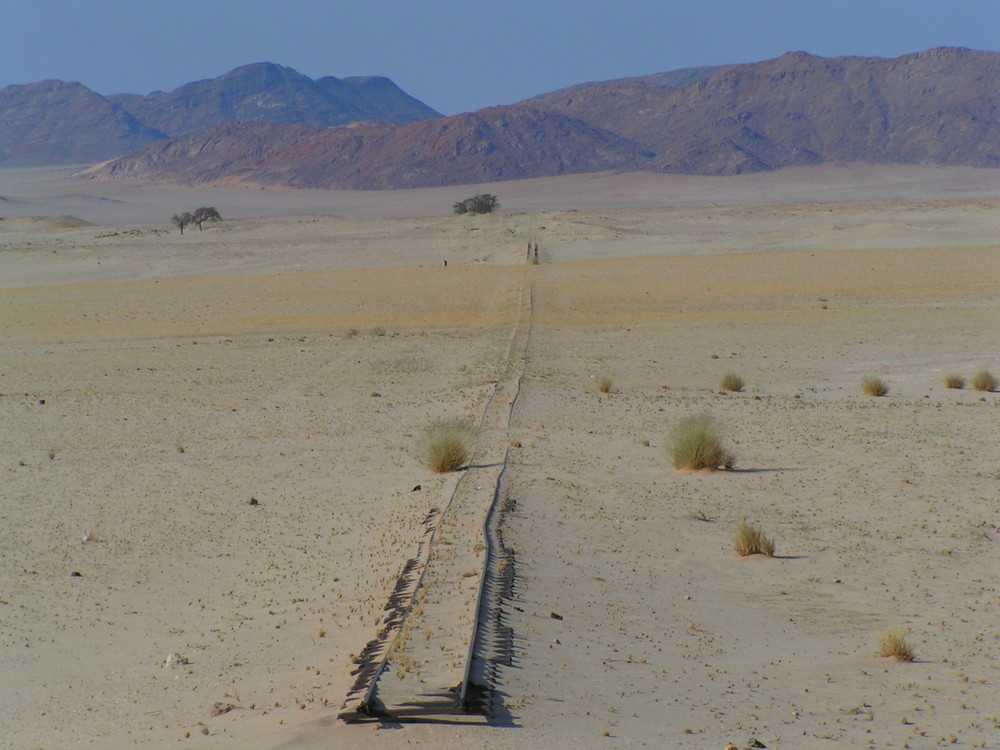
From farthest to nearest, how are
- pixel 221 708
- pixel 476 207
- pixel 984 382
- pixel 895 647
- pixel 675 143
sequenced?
1. pixel 675 143
2. pixel 476 207
3. pixel 984 382
4. pixel 895 647
5. pixel 221 708

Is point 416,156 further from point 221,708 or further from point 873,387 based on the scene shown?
point 221,708

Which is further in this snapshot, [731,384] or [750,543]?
[731,384]

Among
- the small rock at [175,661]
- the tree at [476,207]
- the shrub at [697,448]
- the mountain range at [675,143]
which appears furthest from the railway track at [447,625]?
the mountain range at [675,143]

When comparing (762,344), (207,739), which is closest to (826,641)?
(207,739)

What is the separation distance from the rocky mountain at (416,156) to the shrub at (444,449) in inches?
6230

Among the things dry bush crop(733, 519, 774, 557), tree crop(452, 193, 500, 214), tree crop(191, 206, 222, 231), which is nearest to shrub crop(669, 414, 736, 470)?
dry bush crop(733, 519, 774, 557)

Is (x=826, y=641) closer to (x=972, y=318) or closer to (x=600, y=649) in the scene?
(x=600, y=649)

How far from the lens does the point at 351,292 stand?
3656cm

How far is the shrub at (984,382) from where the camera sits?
17234 millimetres

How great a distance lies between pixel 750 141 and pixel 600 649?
179 metres

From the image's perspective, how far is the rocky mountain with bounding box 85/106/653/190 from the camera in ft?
572

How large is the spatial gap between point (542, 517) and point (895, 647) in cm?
397

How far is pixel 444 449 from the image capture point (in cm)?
1249

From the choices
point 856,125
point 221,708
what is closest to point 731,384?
point 221,708
